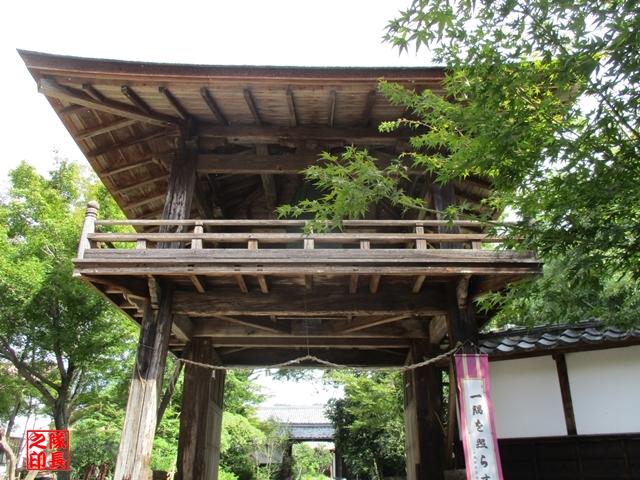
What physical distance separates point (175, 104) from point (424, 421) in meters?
7.60

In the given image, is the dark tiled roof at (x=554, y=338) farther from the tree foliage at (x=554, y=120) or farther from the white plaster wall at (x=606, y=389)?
the tree foliage at (x=554, y=120)

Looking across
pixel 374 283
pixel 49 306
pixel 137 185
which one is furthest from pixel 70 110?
pixel 49 306

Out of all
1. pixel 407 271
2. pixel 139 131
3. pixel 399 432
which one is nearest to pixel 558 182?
pixel 407 271

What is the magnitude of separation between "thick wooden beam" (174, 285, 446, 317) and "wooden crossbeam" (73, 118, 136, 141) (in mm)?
3458

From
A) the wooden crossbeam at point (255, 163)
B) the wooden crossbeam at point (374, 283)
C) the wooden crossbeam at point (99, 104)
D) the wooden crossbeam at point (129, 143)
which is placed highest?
the wooden crossbeam at point (129, 143)

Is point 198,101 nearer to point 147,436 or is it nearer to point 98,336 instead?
point 147,436

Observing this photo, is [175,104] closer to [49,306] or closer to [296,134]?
[296,134]

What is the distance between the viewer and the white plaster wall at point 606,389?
805 cm

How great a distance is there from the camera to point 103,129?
31.7ft

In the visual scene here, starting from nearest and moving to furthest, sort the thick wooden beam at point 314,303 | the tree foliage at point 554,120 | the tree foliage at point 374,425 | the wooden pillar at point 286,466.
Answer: the tree foliage at point 554,120 < the thick wooden beam at point 314,303 < the tree foliage at point 374,425 < the wooden pillar at point 286,466

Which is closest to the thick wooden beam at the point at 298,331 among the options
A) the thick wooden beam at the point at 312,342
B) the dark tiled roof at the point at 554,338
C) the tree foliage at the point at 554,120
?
the thick wooden beam at the point at 312,342

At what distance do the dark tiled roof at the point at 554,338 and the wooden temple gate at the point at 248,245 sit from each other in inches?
40.1

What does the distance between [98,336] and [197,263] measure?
34.9ft

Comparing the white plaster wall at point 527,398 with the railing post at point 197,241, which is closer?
the railing post at point 197,241
